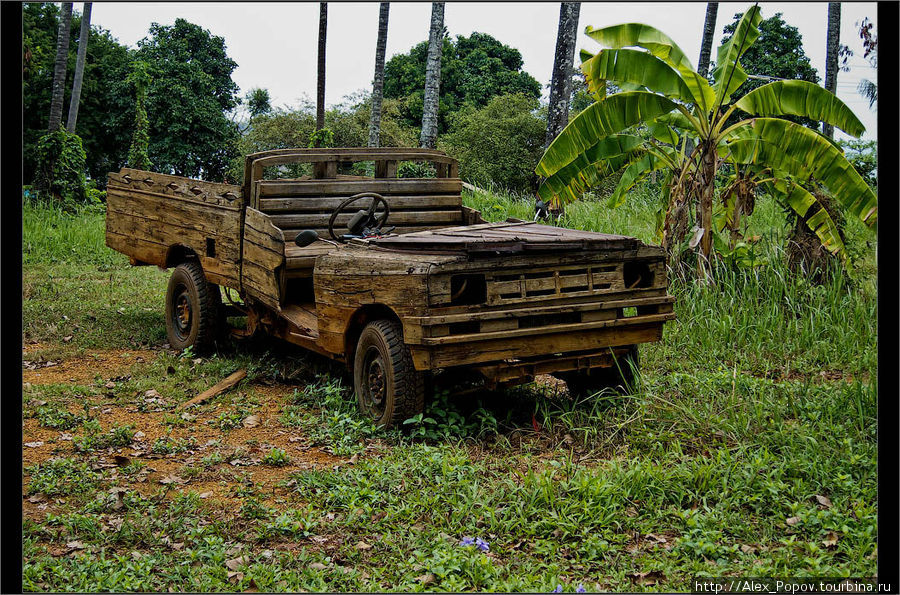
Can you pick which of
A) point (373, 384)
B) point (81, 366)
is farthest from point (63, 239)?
point (373, 384)

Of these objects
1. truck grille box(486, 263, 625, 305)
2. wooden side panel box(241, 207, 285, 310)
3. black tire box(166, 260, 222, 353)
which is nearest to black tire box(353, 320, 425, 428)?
truck grille box(486, 263, 625, 305)

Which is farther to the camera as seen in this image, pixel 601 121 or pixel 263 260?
pixel 601 121

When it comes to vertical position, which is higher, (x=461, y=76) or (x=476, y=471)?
(x=461, y=76)

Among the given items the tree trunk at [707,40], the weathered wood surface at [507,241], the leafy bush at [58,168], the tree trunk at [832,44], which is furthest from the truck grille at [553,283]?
the leafy bush at [58,168]

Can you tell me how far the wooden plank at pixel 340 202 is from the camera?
24.2 feet

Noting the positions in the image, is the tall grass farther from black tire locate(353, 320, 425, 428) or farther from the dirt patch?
black tire locate(353, 320, 425, 428)

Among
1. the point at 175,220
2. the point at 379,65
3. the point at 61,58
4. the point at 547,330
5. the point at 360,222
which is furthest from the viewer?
the point at 61,58

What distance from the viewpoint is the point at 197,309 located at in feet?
26.5

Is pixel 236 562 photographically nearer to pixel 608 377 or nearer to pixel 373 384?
pixel 373 384

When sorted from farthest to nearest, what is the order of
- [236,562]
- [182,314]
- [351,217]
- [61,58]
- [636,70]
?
[61,58] < [182,314] < [636,70] < [351,217] < [236,562]

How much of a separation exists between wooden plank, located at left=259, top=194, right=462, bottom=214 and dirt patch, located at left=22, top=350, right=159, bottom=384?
85.6 inches

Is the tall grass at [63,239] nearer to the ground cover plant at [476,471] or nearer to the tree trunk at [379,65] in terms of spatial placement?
the ground cover plant at [476,471]

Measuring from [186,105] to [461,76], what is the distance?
13230 millimetres

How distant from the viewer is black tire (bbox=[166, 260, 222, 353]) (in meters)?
8.07
